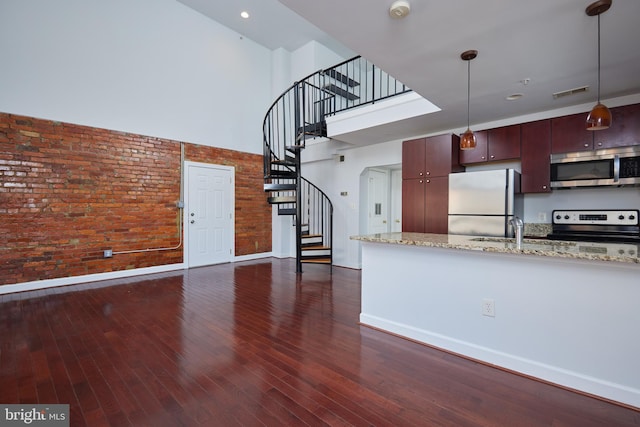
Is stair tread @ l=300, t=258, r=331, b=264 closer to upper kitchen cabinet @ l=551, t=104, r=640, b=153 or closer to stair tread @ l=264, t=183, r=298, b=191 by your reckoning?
stair tread @ l=264, t=183, r=298, b=191

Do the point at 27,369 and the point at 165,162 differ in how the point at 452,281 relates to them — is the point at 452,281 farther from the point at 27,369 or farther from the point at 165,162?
the point at 165,162

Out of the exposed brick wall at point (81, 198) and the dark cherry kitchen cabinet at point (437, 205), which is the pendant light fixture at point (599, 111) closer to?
the dark cherry kitchen cabinet at point (437, 205)

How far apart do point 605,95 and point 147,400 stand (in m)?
5.28

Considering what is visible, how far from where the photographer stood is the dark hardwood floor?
1.71 metres

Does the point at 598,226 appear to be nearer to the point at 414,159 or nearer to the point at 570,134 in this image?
the point at 570,134

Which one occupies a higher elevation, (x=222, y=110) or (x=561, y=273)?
(x=222, y=110)

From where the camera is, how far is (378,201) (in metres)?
6.25

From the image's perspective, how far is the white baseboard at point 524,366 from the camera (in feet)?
5.99

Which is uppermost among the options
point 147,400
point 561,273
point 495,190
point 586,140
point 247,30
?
point 247,30

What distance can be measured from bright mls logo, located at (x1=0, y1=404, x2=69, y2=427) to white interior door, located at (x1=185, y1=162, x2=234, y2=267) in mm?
4241

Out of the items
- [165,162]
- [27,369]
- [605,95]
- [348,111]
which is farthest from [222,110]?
[605,95]

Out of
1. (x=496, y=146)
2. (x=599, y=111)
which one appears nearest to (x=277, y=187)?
(x=496, y=146)

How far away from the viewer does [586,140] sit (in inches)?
131

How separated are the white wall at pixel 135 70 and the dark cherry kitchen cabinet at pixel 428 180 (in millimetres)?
3952
